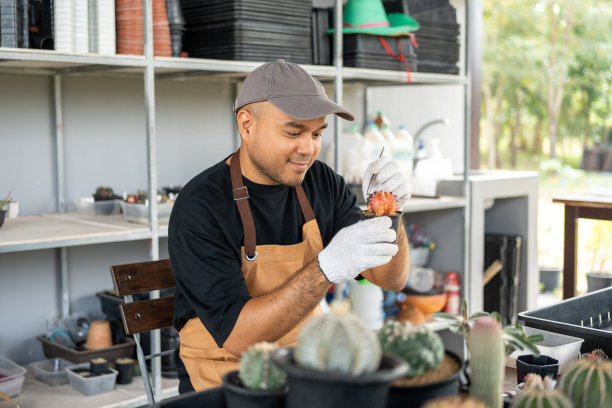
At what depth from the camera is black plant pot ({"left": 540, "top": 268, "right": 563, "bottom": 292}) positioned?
5703mm

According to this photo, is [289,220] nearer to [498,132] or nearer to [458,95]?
[458,95]

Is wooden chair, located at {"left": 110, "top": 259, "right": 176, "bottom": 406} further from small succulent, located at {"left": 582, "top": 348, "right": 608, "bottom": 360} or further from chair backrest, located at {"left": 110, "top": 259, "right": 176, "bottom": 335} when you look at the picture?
small succulent, located at {"left": 582, "top": 348, "right": 608, "bottom": 360}

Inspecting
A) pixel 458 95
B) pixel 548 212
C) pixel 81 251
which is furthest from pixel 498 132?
pixel 81 251

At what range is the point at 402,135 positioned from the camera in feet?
12.0

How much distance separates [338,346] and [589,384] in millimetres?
467

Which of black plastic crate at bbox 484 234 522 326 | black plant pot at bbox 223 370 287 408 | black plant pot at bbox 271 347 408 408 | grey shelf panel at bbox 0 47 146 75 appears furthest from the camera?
black plastic crate at bbox 484 234 522 326

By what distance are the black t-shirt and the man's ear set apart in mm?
130

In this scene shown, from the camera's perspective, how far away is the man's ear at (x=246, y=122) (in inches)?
78.5

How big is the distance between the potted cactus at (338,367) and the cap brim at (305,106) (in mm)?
974

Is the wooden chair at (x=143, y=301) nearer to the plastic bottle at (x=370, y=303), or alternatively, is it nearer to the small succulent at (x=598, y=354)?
the small succulent at (x=598, y=354)

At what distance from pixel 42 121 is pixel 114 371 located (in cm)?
107

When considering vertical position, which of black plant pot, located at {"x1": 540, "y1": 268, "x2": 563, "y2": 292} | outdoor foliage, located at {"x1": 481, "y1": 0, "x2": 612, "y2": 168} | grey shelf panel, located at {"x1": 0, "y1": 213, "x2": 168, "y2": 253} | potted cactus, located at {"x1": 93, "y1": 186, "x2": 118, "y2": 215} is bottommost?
black plant pot, located at {"x1": 540, "y1": 268, "x2": 563, "y2": 292}

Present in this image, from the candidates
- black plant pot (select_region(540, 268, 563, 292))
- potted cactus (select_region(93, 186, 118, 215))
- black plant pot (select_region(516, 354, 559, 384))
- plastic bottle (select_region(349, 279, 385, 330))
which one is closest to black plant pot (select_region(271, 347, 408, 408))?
black plant pot (select_region(516, 354, 559, 384))

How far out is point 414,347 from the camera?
3.51 feet
